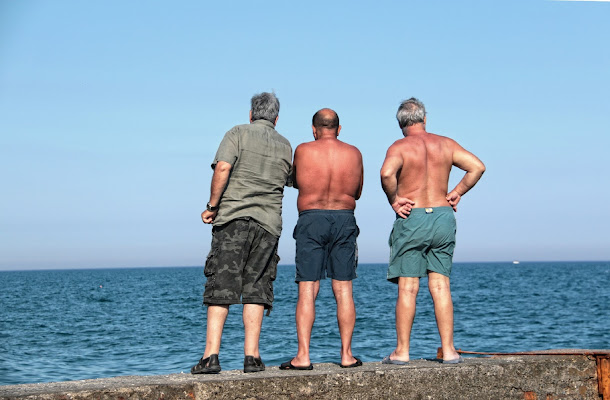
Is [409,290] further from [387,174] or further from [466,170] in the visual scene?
[466,170]

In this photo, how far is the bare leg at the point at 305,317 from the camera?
5.48 m

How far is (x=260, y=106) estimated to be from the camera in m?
5.65

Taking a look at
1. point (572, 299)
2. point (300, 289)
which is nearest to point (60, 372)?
point (300, 289)

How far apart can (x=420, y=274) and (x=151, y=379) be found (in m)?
2.22

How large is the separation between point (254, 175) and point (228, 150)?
10.9 inches

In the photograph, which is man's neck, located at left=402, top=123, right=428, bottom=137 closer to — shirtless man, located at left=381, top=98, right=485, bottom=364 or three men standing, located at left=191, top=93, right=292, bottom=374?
shirtless man, located at left=381, top=98, right=485, bottom=364

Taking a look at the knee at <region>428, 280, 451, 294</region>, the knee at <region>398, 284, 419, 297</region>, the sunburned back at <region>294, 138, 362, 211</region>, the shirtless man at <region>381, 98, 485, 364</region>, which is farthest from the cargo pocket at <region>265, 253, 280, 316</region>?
the knee at <region>428, 280, 451, 294</region>

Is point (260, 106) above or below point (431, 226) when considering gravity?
above

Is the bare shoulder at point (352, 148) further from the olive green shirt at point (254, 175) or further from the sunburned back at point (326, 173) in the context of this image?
the olive green shirt at point (254, 175)

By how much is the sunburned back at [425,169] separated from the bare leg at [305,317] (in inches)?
43.1

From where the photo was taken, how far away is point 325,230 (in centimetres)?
552

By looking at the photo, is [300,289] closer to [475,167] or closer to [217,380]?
[217,380]

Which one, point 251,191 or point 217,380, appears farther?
point 251,191

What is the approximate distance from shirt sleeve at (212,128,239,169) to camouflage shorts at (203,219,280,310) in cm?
46
